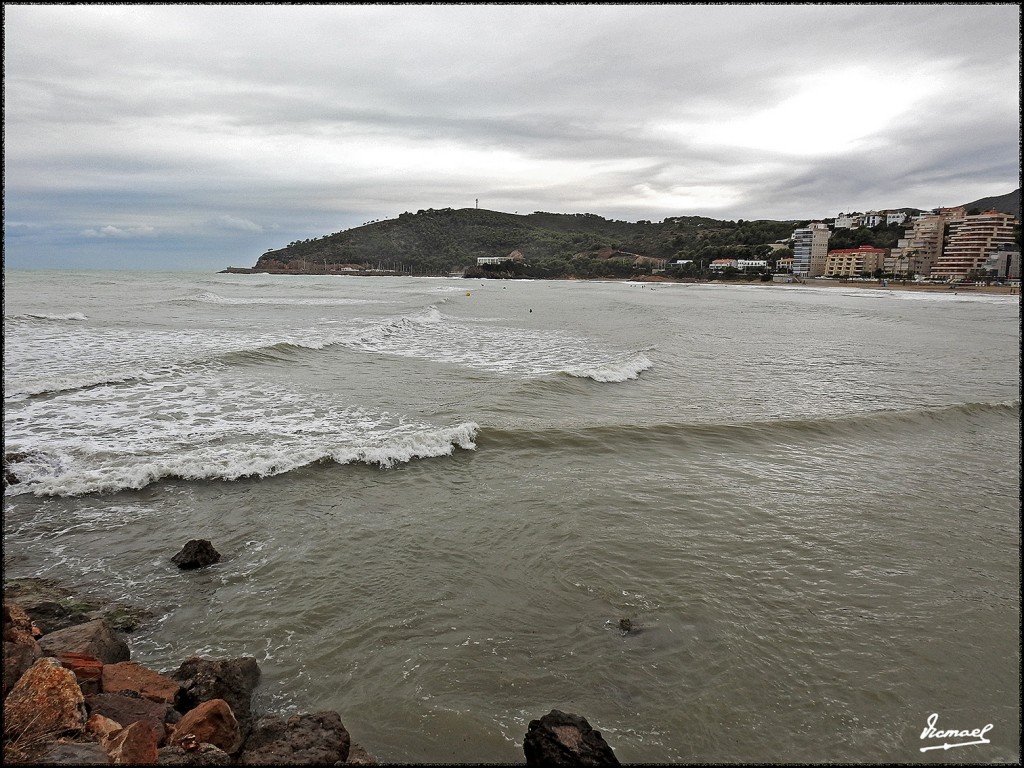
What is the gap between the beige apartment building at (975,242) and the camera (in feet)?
309

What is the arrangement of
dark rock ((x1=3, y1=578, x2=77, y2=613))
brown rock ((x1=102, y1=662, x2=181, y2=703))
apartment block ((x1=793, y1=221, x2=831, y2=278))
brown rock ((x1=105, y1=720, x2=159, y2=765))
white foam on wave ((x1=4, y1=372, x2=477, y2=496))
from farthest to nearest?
1. apartment block ((x1=793, y1=221, x2=831, y2=278))
2. white foam on wave ((x1=4, y1=372, x2=477, y2=496))
3. dark rock ((x1=3, y1=578, x2=77, y2=613))
4. brown rock ((x1=102, y1=662, x2=181, y2=703))
5. brown rock ((x1=105, y1=720, x2=159, y2=765))

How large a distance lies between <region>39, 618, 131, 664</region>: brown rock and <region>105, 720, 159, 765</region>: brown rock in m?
1.18

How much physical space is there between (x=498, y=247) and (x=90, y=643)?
632 feet

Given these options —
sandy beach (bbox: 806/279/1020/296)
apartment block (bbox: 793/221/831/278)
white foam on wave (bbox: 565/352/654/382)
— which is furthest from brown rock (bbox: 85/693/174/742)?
apartment block (bbox: 793/221/831/278)

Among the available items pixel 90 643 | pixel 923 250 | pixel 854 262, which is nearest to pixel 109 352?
pixel 90 643

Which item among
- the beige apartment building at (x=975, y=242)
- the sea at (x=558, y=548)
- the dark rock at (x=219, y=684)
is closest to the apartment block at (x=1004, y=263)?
the beige apartment building at (x=975, y=242)

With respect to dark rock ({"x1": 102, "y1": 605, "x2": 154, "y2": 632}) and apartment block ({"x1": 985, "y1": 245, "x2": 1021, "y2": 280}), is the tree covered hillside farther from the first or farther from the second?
dark rock ({"x1": 102, "y1": 605, "x2": 154, "y2": 632})

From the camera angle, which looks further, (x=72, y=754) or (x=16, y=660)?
(x=16, y=660)

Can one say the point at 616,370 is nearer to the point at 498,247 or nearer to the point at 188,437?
the point at 188,437

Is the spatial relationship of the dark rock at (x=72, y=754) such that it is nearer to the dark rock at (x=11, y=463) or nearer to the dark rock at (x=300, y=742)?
the dark rock at (x=300, y=742)

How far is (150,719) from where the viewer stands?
334 cm

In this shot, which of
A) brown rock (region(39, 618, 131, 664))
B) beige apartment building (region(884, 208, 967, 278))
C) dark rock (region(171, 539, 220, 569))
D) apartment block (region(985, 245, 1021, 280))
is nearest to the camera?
brown rock (region(39, 618, 131, 664))

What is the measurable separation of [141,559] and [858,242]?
153 metres

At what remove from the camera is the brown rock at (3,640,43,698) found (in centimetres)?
317
